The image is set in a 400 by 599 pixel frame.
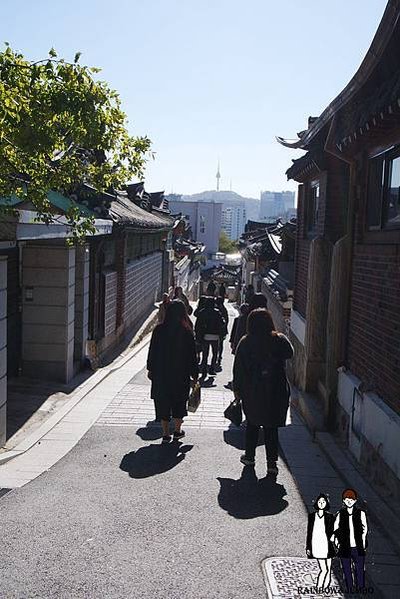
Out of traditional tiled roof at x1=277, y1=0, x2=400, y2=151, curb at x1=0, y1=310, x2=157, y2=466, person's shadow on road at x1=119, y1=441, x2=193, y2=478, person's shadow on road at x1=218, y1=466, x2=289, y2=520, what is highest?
traditional tiled roof at x1=277, y1=0, x2=400, y2=151

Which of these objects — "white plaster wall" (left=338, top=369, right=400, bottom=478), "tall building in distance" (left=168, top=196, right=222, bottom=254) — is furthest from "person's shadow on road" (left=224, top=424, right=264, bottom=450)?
"tall building in distance" (left=168, top=196, right=222, bottom=254)

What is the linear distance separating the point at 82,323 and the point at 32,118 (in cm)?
690

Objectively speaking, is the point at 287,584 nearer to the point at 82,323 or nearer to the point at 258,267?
the point at 82,323

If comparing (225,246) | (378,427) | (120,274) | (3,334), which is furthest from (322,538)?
(225,246)

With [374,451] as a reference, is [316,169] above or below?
above

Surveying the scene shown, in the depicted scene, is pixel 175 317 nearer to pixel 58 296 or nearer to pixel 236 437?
pixel 236 437

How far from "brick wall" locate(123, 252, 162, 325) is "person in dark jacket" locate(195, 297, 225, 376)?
5374 mm

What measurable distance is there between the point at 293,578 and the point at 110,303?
1161 cm

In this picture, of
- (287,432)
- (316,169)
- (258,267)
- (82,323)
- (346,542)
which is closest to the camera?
(346,542)

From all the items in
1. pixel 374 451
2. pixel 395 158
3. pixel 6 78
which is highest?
pixel 6 78

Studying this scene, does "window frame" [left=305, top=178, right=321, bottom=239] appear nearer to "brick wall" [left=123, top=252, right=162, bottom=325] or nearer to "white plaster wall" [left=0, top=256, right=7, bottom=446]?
"brick wall" [left=123, top=252, right=162, bottom=325]

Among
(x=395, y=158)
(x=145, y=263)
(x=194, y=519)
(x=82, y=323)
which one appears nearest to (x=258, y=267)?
(x=145, y=263)

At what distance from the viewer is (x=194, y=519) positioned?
552 cm

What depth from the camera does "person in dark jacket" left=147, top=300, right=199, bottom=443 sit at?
26.3ft
